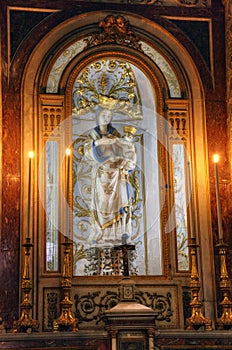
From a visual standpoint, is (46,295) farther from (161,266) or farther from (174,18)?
(174,18)

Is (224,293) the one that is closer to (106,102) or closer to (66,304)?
(66,304)

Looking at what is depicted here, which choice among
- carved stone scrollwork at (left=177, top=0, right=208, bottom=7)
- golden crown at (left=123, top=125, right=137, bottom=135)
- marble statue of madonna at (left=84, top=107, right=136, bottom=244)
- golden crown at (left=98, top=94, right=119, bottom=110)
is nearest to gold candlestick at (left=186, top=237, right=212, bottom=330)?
marble statue of madonna at (left=84, top=107, right=136, bottom=244)

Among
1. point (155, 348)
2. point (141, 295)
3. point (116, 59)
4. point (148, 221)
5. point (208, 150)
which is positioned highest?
point (116, 59)

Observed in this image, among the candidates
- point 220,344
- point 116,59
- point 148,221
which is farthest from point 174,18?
point 220,344

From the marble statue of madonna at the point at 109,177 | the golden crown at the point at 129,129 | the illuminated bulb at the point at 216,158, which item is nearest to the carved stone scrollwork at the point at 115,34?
the marble statue of madonna at the point at 109,177

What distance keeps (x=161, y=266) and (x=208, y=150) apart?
1.44m

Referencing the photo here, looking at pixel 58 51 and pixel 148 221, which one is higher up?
pixel 58 51

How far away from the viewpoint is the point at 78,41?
9.69m

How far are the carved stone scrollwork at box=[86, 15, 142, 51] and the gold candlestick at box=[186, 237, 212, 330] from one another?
2586 mm

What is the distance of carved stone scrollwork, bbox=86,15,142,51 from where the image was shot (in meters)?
9.72

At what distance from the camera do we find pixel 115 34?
32.0 ft

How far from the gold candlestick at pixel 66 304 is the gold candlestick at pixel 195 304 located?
1.21 metres

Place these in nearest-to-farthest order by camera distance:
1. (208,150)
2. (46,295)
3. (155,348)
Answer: (155,348) < (46,295) < (208,150)

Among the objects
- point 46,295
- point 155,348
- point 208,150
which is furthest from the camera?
point 208,150
